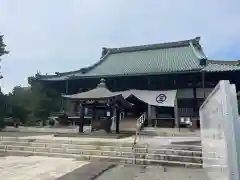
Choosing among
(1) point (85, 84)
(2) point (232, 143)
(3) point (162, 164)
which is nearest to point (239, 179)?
(2) point (232, 143)

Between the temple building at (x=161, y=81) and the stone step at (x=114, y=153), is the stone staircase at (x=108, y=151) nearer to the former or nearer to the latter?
the stone step at (x=114, y=153)

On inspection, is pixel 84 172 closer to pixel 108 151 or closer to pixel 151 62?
pixel 108 151

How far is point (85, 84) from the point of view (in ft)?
76.7

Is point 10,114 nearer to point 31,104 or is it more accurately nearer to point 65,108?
point 31,104

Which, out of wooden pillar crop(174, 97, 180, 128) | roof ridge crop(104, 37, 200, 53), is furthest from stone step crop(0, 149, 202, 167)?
roof ridge crop(104, 37, 200, 53)

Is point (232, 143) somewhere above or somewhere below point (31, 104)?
below

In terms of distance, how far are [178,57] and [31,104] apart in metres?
15.1

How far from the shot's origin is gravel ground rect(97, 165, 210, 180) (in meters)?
6.35

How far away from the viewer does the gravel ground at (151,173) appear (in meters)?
6.35

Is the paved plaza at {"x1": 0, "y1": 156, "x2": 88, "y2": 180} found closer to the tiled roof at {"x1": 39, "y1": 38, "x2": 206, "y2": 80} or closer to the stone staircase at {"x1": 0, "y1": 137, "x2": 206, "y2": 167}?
the stone staircase at {"x1": 0, "y1": 137, "x2": 206, "y2": 167}

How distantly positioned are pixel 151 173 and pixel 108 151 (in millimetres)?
2727

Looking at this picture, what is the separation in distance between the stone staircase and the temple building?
8603mm

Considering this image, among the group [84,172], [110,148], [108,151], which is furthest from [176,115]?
[84,172]

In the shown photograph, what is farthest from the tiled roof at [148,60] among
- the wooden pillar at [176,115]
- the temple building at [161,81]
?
the wooden pillar at [176,115]
